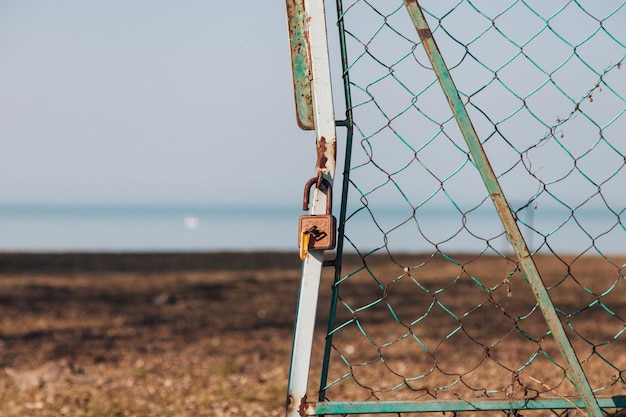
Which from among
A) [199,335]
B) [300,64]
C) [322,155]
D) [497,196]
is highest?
[300,64]

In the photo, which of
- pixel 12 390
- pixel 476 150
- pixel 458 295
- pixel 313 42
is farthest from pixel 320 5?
pixel 458 295

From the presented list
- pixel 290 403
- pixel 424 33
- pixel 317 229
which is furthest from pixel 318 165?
pixel 290 403

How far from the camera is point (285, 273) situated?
11547mm

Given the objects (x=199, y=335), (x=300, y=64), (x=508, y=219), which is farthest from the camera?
(x=199, y=335)

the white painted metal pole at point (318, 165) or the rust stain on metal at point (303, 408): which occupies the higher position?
the white painted metal pole at point (318, 165)

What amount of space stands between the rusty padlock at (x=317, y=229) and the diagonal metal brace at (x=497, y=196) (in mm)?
466

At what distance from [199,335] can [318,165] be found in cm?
465

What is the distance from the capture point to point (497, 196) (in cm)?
226

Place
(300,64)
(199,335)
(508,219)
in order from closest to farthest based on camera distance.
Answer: (508,219)
(300,64)
(199,335)

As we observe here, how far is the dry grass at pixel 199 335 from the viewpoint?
4.41 m

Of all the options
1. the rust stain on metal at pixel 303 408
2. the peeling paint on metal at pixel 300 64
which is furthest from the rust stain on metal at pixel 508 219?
the rust stain on metal at pixel 303 408

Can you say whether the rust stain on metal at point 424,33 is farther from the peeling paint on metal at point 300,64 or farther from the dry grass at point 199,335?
the dry grass at point 199,335

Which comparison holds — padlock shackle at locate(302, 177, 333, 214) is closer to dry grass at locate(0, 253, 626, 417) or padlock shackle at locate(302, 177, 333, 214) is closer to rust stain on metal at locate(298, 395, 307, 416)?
dry grass at locate(0, 253, 626, 417)

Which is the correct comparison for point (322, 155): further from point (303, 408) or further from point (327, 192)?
point (303, 408)
